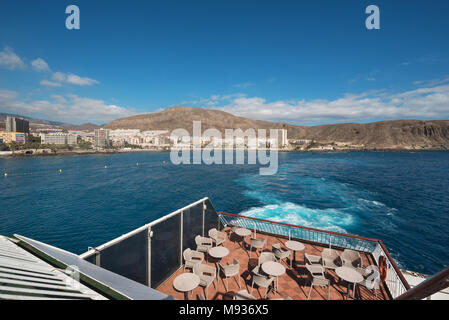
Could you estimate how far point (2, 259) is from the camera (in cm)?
193

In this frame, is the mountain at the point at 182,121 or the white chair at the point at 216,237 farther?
the mountain at the point at 182,121

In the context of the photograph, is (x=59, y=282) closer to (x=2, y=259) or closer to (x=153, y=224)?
(x=2, y=259)

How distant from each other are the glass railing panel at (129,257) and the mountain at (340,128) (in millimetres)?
147348

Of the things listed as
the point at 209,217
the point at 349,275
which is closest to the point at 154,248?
the point at 209,217

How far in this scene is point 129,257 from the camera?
152 inches

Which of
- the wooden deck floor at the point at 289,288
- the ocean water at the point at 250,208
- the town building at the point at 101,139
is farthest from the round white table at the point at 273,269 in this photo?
the town building at the point at 101,139

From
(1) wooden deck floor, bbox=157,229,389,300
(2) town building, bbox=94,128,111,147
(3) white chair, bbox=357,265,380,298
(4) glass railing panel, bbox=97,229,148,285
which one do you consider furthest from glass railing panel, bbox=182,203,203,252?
(2) town building, bbox=94,128,111,147

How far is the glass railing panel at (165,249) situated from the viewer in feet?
14.4

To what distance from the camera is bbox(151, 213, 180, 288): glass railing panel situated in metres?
4.39

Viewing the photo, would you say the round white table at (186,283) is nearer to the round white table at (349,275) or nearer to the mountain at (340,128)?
the round white table at (349,275)

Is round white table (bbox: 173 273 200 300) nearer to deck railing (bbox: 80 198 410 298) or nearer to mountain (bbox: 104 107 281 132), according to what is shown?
deck railing (bbox: 80 198 410 298)

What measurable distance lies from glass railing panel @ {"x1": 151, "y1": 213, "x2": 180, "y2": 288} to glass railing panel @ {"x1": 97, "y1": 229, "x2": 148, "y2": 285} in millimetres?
212

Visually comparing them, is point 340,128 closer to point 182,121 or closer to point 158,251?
point 182,121
